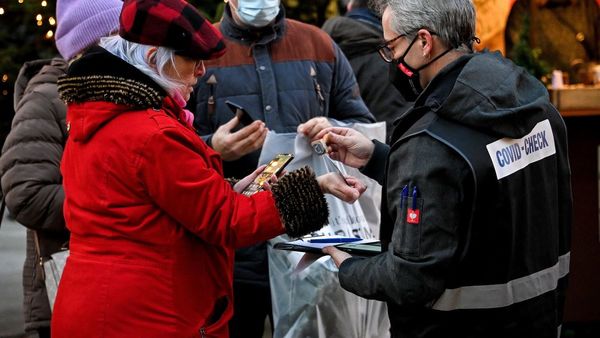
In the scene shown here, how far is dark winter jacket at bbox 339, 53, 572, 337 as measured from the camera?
105 inches

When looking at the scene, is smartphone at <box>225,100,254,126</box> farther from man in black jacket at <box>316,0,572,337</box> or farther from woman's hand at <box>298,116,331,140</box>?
man in black jacket at <box>316,0,572,337</box>

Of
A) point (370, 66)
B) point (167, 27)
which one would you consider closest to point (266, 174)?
point (167, 27)

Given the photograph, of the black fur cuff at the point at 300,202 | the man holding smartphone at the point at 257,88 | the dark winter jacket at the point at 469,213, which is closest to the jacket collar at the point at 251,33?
the man holding smartphone at the point at 257,88

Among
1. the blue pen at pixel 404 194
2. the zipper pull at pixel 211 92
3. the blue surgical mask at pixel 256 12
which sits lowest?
the zipper pull at pixel 211 92

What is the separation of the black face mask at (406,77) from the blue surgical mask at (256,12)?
45.1 inches

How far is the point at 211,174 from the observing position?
9.82ft

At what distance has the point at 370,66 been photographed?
17.5 ft

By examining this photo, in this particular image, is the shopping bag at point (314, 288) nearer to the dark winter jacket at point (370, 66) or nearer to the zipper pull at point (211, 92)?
the zipper pull at point (211, 92)

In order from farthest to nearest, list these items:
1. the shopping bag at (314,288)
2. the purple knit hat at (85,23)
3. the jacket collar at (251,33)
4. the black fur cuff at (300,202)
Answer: the jacket collar at (251,33) → the shopping bag at (314,288) → the purple knit hat at (85,23) → the black fur cuff at (300,202)

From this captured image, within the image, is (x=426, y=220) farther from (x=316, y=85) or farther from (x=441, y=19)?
(x=316, y=85)

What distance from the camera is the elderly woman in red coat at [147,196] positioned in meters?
2.94

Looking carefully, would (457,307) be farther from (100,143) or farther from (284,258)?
(284,258)

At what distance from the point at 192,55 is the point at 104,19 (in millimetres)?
811

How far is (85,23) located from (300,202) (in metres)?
1.18
